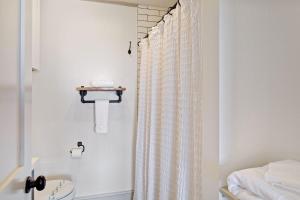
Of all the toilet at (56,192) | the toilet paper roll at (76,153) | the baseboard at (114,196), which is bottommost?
the baseboard at (114,196)

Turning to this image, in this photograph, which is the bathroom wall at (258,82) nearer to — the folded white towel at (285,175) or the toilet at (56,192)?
the folded white towel at (285,175)

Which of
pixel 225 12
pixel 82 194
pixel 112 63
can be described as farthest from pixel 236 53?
pixel 82 194

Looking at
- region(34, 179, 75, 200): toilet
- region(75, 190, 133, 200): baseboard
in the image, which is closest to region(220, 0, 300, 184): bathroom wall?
region(34, 179, 75, 200): toilet

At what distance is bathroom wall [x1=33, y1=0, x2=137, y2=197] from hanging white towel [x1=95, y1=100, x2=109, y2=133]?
0.18m

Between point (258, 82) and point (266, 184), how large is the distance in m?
0.57

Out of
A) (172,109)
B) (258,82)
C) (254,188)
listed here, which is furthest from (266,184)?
(172,109)

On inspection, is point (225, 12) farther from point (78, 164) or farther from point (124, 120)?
point (78, 164)

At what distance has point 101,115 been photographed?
92.1 inches

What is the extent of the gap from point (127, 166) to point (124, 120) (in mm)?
537

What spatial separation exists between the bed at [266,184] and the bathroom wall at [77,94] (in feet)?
5.35

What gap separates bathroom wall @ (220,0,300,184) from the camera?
1.23m

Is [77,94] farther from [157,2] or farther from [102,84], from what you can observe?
[157,2]

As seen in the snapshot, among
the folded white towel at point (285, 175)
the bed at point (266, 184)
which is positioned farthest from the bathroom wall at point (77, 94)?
the folded white towel at point (285, 175)

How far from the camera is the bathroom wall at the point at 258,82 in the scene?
48.5 inches
